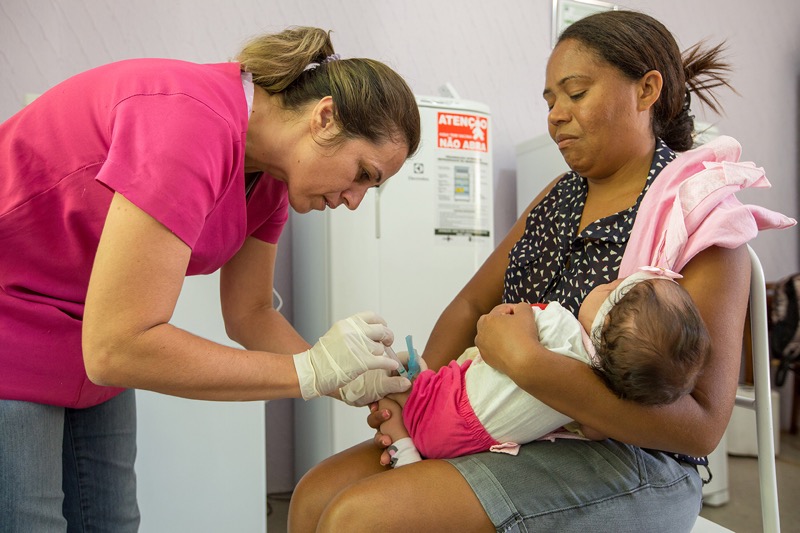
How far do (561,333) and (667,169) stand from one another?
32 centimetres

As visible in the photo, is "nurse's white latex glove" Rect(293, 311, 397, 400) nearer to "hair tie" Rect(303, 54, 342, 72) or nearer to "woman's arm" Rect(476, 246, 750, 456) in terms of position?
"woman's arm" Rect(476, 246, 750, 456)

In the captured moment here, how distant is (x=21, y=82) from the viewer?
2.18m

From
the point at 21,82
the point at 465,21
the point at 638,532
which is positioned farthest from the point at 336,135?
the point at 465,21

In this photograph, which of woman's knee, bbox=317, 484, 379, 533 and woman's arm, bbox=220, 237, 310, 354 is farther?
woman's arm, bbox=220, 237, 310, 354

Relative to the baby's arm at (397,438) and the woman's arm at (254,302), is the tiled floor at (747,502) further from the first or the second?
the baby's arm at (397,438)

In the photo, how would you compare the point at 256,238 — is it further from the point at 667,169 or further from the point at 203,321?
the point at 667,169

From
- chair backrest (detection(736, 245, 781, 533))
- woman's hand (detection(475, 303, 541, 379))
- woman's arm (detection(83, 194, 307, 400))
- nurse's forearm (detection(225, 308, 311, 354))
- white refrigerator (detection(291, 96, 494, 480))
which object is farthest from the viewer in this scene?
white refrigerator (detection(291, 96, 494, 480))

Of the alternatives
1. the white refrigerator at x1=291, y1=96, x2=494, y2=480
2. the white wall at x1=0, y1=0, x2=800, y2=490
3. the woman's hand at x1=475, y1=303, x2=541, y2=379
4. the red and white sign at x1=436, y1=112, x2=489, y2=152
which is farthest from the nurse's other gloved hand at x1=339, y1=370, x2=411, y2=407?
the white wall at x1=0, y1=0, x2=800, y2=490

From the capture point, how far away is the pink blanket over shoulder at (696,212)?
2.98 ft

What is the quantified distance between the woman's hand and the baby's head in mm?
107

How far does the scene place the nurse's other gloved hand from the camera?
3.53ft

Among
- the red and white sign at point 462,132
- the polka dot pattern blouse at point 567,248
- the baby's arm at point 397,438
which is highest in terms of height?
the red and white sign at point 462,132

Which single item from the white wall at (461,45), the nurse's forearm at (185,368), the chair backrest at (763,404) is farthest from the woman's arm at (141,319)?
the white wall at (461,45)

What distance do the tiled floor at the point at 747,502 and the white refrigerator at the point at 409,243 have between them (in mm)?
257
